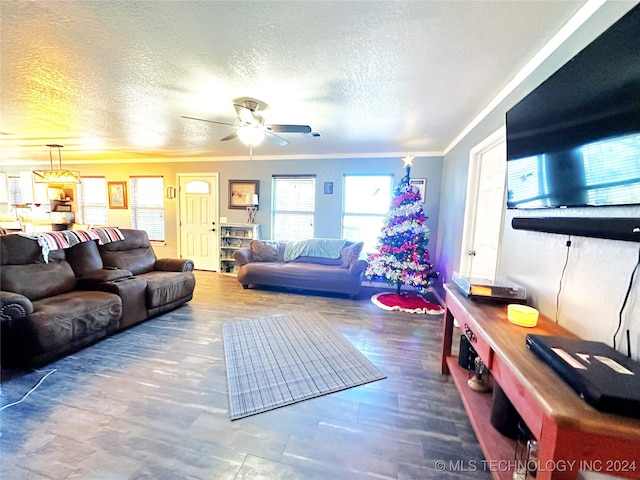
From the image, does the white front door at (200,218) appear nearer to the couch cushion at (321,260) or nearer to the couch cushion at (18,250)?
the couch cushion at (321,260)

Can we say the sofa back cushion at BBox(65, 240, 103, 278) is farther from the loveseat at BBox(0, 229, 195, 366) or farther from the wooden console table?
the wooden console table

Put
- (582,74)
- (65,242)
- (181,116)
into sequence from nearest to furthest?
(582,74) < (65,242) < (181,116)

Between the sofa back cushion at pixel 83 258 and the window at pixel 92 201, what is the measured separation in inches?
160

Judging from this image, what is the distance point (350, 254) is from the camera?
455 centimetres

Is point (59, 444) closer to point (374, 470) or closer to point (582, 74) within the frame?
point (374, 470)

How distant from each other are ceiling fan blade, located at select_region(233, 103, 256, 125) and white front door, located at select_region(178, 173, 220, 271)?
3.39 metres

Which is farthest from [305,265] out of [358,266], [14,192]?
[14,192]

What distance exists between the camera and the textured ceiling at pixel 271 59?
1431mm

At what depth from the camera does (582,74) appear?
1.16 meters

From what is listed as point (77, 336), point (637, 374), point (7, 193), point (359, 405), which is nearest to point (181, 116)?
point (77, 336)

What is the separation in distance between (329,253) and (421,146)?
7.91 ft

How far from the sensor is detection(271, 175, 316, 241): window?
17.6 ft

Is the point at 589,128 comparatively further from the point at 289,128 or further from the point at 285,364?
the point at 285,364

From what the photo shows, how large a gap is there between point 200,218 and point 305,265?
2848 mm
